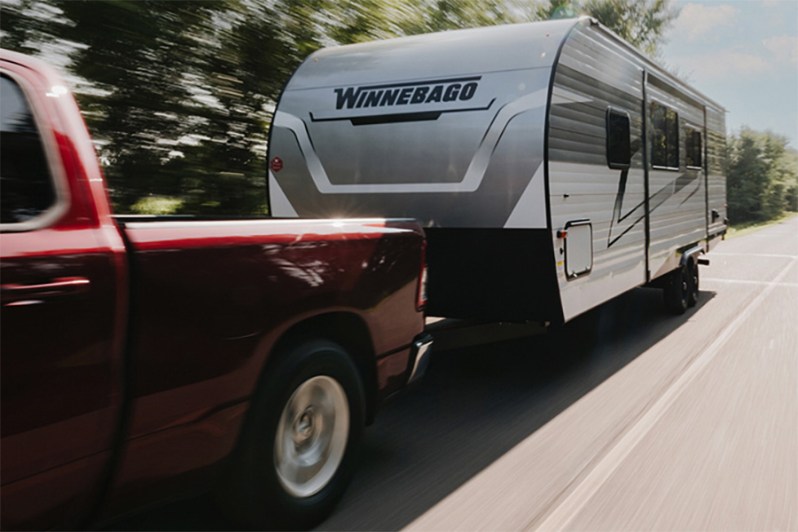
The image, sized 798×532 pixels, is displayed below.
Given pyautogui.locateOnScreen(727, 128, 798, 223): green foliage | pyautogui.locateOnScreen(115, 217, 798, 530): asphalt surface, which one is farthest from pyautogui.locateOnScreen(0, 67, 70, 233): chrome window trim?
pyautogui.locateOnScreen(727, 128, 798, 223): green foliage

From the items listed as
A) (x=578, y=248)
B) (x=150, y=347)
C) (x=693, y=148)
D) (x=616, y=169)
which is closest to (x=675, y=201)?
(x=693, y=148)

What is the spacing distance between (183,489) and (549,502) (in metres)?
1.93

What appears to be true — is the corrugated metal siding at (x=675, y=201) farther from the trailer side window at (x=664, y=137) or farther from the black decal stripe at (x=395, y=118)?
the black decal stripe at (x=395, y=118)

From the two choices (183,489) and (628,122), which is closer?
(183,489)

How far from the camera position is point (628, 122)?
23.1 feet

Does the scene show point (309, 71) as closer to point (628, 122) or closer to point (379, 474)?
point (628, 122)

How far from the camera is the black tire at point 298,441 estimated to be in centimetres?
310

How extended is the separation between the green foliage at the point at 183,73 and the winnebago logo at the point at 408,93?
2.24 metres

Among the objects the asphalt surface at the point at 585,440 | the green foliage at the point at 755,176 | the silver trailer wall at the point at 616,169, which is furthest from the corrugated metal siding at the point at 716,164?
the green foliage at the point at 755,176

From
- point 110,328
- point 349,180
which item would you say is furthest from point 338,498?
point 349,180

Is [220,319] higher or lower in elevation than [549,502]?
higher

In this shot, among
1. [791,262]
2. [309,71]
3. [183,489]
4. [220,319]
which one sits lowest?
[791,262]

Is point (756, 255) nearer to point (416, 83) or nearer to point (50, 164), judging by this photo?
point (416, 83)

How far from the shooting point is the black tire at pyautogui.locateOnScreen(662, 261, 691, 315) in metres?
9.57
